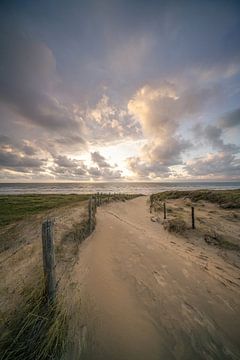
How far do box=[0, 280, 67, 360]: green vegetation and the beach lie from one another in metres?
0.40

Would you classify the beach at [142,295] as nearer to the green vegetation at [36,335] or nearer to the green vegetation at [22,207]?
the green vegetation at [36,335]

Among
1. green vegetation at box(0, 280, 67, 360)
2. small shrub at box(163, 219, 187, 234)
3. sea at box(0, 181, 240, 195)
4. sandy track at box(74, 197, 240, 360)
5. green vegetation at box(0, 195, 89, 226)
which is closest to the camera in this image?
green vegetation at box(0, 280, 67, 360)

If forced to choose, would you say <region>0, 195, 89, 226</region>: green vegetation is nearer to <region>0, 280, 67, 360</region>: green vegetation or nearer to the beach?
the beach

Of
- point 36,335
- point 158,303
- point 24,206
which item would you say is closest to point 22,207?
point 24,206

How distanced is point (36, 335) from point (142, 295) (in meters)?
3.39

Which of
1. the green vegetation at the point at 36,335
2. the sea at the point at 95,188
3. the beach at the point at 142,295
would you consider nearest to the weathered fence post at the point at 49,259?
the green vegetation at the point at 36,335

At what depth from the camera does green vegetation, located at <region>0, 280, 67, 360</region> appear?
2.67 m

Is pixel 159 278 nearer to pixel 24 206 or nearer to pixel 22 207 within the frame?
pixel 22 207

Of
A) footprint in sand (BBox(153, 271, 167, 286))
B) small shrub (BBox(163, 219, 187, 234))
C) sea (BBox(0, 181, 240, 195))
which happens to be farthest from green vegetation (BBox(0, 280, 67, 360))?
sea (BBox(0, 181, 240, 195))

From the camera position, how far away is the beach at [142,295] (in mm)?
3467

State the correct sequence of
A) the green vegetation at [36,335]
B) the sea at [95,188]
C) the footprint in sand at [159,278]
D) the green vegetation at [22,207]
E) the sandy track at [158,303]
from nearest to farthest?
the green vegetation at [36,335] → the sandy track at [158,303] → the footprint in sand at [159,278] → the green vegetation at [22,207] → the sea at [95,188]

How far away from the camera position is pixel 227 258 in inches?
329

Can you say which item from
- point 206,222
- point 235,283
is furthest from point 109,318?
point 206,222

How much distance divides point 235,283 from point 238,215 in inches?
461
